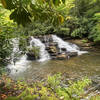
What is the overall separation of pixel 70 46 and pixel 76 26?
4.67m

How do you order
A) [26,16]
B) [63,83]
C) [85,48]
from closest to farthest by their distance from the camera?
[26,16], [63,83], [85,48]

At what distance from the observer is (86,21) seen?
15570mm

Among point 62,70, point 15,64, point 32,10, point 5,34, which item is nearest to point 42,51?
point 15,64

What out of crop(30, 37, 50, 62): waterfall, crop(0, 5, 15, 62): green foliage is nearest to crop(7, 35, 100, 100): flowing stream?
crop(30, 37, 50, 62): waterfall

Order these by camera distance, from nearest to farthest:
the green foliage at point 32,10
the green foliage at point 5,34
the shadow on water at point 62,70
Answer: the green foliage at point 32,10 → the green foliage at point 5,34 → the shadow on water at point 62,70

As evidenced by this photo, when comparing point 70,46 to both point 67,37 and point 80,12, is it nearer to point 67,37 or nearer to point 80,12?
point 67,37

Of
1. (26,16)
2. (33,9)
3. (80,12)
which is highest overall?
(80,12)

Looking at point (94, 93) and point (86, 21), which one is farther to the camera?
point (86, 21)

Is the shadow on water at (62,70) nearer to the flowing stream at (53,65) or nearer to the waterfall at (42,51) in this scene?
the flowing stream at (53,65)

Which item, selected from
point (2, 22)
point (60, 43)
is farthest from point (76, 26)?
point (2, 22)

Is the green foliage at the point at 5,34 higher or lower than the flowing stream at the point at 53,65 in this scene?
higher

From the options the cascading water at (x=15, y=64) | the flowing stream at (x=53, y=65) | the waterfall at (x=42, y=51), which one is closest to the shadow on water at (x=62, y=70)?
the flowing stream at (x=53, y=65)

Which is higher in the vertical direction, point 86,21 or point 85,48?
point 86,21

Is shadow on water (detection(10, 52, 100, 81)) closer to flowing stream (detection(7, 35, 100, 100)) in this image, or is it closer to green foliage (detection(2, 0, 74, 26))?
flowing stream (detection(7, 35, 100, 100))
